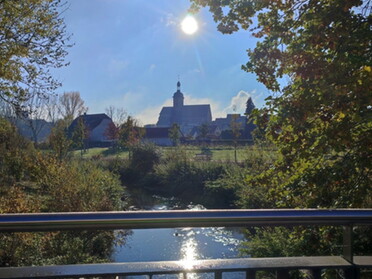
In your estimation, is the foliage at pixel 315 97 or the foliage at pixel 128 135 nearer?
the foliage at pixel 315 97

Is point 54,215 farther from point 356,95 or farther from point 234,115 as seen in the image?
point 234,115

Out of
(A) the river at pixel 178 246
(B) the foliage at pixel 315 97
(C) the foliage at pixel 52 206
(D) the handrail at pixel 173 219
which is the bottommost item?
(A) the river at pixel 178 246

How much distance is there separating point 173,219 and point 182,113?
86310 millimetres

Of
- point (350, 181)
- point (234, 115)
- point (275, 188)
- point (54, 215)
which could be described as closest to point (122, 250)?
point (275, 188)

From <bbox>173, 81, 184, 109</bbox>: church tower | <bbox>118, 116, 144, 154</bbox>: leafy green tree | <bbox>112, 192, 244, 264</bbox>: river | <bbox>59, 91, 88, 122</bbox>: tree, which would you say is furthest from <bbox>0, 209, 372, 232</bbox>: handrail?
<bbox>173, 81, 184, 109</bbox>: church tower

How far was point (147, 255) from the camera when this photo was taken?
8.05m

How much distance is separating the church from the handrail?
83750 millimetres

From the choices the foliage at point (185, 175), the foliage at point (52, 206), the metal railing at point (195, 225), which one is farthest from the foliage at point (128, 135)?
the metal railing at point (195, 225)

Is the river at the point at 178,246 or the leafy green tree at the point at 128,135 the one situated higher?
the leafy green tree at the point at 128,135

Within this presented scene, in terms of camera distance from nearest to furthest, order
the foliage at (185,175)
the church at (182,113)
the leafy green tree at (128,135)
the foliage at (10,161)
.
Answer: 1. the foliage at (10,161)
2. the foliage at (185,175)
3. the leafy green tree at (128,135)
4. the church at (182,113)

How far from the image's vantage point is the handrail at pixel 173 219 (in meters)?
1.61

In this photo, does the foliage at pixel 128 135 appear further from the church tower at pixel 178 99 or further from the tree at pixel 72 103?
the church tower at pixel 178 99

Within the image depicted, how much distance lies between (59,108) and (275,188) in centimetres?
4424

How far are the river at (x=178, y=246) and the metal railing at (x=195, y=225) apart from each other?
18.7 feet
